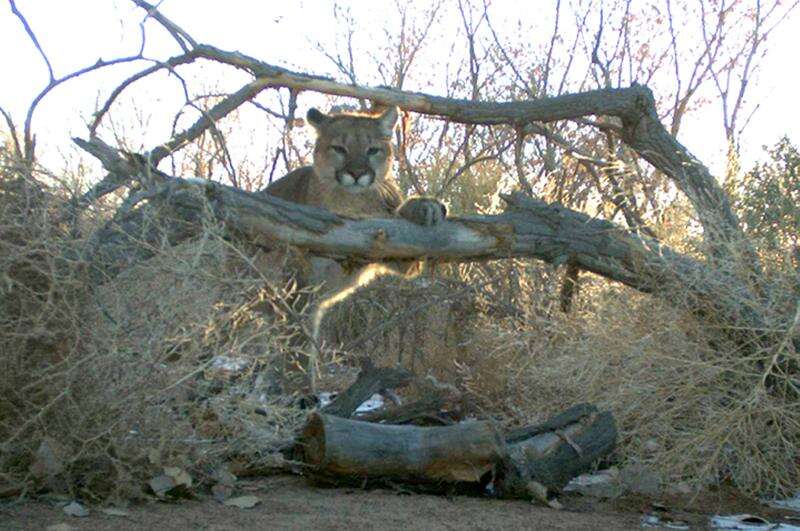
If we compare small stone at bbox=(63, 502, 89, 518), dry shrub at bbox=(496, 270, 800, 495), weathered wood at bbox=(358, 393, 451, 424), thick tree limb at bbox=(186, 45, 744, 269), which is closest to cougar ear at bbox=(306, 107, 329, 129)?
thick tree limb at bbox=(186, 45, 744, 269)

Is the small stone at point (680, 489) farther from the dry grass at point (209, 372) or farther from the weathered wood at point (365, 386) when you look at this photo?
the weathered wood at point (365, 386)

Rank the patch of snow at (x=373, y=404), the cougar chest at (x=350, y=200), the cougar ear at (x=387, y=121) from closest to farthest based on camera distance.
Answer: the patch of snow at (x=373, y=404) → the cougar chest at (x=350, y=200) → the cougar ear at (x=387, y=121)

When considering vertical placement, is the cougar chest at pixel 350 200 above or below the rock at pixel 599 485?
above

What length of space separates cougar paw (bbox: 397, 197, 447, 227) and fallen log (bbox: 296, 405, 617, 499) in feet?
6.17

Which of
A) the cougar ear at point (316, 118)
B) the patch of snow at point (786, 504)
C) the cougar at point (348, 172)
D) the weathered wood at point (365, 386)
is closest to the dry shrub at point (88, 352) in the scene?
the weathered wood at point (365, 386)

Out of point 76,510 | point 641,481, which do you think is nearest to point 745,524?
point 641,481

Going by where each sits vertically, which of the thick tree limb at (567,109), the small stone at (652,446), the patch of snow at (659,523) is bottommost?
the patch of snow at (659,523)

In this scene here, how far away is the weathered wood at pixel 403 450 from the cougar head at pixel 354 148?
3.97 meters

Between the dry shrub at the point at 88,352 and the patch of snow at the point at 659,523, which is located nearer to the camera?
the dry shrub at the point at 88,352

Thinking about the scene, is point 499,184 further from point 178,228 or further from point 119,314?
point 119,314

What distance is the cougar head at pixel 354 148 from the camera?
909 cm

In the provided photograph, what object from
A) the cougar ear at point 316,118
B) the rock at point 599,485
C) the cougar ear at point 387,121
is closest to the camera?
the rock at point 599,485

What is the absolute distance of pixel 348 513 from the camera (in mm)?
4902

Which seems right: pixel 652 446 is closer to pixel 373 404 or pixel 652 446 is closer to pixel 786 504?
pixel 786 504
